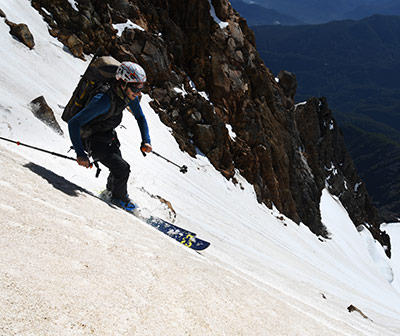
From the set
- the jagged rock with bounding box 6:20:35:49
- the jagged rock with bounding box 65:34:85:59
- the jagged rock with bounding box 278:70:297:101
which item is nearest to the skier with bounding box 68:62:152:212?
the jagged rock with bounding box 6:20:35:49

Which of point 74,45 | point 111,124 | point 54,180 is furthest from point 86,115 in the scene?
point 74,45

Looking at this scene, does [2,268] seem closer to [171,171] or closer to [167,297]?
[167,297]

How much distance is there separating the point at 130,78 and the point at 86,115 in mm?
1047

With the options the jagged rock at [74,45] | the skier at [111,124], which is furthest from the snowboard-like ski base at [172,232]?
the jagged rock at [74,45]

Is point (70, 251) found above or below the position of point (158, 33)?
below

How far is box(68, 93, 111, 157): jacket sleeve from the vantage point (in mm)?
5848

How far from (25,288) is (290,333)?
372 centimetres

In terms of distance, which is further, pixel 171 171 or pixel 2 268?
pixel 171 171

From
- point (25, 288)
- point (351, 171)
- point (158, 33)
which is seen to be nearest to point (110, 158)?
point (25, 288)

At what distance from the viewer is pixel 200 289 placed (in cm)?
450

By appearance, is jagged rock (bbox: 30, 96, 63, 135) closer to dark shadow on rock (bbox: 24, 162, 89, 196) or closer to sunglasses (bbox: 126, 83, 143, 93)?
dark shadow on rock (bbox: 24, 162, 89, 196)

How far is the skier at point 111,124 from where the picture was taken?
593 centimetres

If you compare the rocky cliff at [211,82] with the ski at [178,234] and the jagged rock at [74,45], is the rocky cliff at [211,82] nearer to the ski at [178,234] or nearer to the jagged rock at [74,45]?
the jagged rock at [74,45]

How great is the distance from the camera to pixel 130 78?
6000 millimetres
